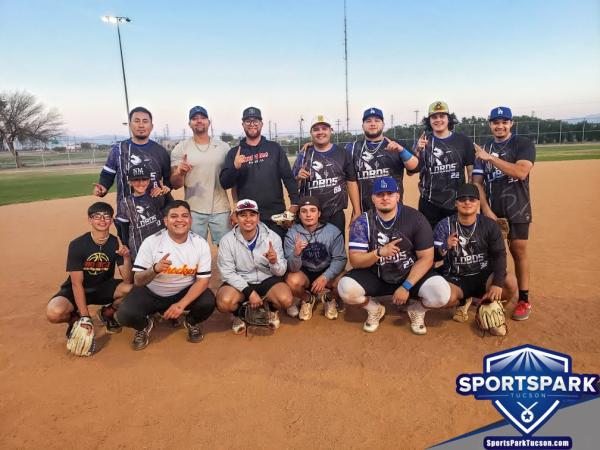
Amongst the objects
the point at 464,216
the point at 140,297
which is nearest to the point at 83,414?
the point at 140,297

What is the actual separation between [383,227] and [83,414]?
323cm

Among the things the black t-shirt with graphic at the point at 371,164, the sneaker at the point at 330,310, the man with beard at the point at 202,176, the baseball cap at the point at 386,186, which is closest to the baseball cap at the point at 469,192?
the baseball cap at the point at 386,186

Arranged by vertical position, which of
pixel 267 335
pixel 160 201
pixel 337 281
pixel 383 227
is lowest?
pixel 267 335

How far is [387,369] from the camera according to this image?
3.60m

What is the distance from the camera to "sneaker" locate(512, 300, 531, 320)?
4.45 m

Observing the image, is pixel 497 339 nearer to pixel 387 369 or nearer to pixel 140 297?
pixel 387 369

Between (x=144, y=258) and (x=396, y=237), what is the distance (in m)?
2.68

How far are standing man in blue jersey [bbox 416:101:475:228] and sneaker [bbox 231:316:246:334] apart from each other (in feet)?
8.97

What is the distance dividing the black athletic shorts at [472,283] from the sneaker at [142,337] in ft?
10.8

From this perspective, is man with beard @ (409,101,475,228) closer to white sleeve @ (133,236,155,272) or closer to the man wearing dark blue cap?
the man wearing dark blue cap

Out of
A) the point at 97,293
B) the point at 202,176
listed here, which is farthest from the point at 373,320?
the point at 97,293

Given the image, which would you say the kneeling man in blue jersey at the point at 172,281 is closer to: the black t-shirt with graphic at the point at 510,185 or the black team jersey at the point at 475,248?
the black team jersey at the point at 475,248

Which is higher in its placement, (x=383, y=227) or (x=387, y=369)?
(x=383, y=227)

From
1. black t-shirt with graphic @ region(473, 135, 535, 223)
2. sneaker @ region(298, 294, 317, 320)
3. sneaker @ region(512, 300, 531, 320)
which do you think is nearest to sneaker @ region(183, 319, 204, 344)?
sneaker @ region(298, 294, 317, 320)
